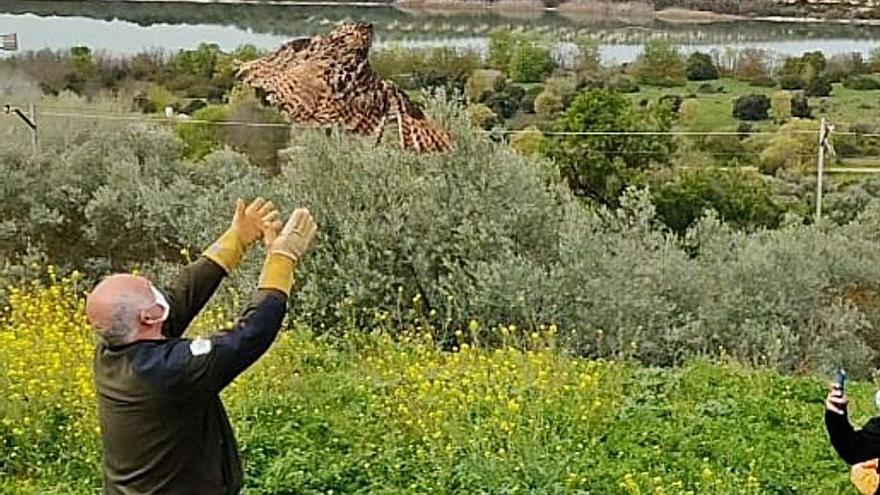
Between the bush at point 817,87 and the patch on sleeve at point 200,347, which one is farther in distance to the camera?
the bush at point 817,87

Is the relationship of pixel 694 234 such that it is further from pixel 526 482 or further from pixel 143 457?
pixel 143 457

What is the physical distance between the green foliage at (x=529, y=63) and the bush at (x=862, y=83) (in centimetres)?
384

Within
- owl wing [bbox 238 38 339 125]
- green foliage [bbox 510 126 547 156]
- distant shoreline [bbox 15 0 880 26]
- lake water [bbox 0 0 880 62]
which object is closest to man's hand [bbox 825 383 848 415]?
owl wing [bbox 238 38 339 125]

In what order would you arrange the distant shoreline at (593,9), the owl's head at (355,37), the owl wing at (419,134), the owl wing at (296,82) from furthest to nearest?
the distant shoreline at (593,9)
the owl's head at (355,37)
the owl wing at (296,82)
the owl wing at (419,134)

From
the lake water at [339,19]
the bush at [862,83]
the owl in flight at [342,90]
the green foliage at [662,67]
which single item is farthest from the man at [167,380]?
the bush at [862,83]

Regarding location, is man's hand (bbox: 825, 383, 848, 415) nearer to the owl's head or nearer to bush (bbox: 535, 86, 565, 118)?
the owl's head

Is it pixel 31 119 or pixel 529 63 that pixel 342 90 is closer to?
pixel 31 119

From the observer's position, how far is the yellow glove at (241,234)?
3660 mm

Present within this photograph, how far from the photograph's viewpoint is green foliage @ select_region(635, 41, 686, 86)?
58.7 ft

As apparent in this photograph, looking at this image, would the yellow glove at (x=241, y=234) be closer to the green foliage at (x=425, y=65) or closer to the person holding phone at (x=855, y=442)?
the person holding phone at (x=855, y=442)

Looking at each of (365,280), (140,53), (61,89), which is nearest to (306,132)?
(365,280)

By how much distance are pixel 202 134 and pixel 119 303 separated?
10.7m

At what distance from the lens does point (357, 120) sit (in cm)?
1046

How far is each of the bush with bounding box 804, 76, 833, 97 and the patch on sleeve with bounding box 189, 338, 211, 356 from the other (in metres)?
15.5
